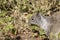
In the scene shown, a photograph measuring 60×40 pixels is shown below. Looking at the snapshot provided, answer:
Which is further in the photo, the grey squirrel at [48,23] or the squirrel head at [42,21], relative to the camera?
the squirrel head at [42,21]

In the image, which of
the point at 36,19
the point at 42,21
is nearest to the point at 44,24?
the point at 42,21

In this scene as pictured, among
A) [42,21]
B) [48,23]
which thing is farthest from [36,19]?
[48,23]

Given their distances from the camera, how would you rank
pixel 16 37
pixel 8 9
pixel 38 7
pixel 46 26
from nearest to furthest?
pixel 46 26 < pixel 16 37 < pixel 38 7 < pixel 8 9

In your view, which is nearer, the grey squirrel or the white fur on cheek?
the grey squirrel

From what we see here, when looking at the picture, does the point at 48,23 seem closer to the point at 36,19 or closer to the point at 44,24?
the point at 44,24

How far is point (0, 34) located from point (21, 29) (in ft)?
1.75

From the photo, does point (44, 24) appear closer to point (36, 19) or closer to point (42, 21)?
point (42, 21)

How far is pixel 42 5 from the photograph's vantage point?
576cm

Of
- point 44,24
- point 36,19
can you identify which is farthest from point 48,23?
point 36,19

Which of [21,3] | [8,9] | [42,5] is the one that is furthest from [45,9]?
[8,9]

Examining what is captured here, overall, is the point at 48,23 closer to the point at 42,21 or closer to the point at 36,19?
the point at 42,21

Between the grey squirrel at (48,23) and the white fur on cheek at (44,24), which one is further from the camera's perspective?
the white fur on cheek at (44,24)

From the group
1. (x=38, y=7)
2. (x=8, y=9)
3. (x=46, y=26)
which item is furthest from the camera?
(x=8, y=9)

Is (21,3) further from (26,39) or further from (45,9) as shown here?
(26,39)
